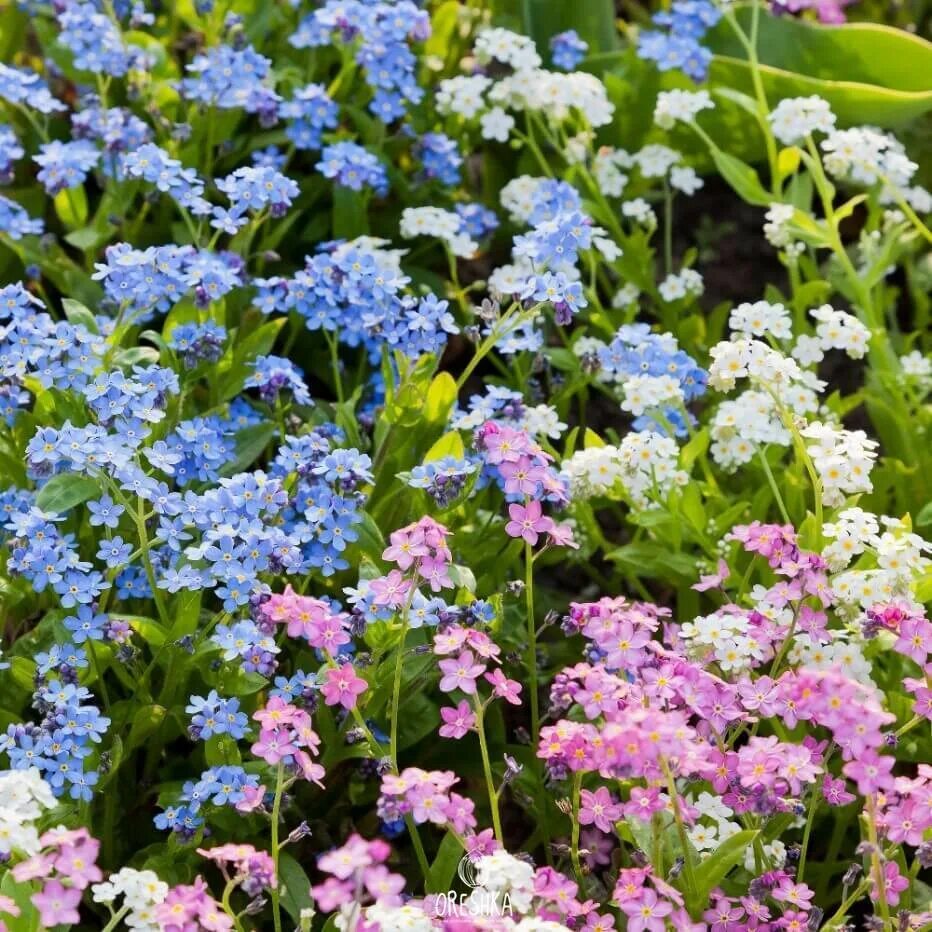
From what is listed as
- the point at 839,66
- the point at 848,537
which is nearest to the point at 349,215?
the point at 839,66

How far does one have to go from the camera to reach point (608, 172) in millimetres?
3139

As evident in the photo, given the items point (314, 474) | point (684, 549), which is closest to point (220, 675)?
point (314, 474)

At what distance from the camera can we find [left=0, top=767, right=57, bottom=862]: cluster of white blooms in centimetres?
166

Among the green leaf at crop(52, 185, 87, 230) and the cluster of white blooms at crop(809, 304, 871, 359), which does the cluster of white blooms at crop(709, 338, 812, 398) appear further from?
the green leaf at crop(52, 185, 87, 230)

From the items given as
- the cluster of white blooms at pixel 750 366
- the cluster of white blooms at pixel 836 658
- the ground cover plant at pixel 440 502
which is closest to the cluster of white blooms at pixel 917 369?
the ground cover plant at pixel 440 502

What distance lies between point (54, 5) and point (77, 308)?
3.05 feet

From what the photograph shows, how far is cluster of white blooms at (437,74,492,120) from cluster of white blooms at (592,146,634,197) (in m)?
0.27

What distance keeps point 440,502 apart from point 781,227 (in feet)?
3.47

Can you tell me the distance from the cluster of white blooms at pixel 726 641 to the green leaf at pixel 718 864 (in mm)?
252

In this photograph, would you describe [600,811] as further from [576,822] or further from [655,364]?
[655,364]

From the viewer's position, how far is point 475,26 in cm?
346

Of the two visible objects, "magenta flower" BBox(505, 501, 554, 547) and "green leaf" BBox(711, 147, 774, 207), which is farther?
"green leaf" BBox(711, 147, 774, 207)

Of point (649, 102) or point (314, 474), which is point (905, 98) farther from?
point (314, 474)

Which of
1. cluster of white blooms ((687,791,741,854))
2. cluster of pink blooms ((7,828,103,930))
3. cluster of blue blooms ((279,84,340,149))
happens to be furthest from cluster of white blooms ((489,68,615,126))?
cluster of pink blooms ((7,828,103,930))
